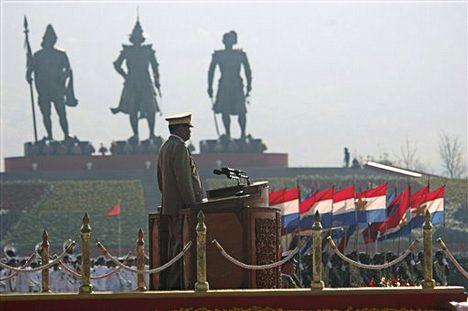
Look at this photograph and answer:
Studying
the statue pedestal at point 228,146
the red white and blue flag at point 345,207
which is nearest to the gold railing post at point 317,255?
the red white and blue flag at point 345,207

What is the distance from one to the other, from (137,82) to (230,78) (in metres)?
2.62

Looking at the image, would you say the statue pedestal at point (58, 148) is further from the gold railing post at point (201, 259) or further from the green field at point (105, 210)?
the gold railing post at point (201, 259)

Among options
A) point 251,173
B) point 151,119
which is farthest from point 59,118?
point 251,173

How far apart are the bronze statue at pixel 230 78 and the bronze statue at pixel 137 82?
5.72ft

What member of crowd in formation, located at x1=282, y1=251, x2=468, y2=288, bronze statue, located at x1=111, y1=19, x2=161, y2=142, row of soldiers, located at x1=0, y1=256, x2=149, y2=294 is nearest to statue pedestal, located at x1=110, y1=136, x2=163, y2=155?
bronze statue, located at x1=111, y1=19, x2=161, y2=142

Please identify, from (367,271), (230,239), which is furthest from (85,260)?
(367,271)

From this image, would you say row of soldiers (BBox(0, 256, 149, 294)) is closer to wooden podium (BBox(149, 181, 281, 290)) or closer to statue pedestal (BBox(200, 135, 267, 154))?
wooden podium (BBox(149, 181, 281, 290))

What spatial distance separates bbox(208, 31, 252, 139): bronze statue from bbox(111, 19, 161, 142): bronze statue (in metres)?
1.74

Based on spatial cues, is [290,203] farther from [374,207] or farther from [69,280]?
[69,280]

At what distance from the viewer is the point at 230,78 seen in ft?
127

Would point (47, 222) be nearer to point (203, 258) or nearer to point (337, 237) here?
point (337, 237)

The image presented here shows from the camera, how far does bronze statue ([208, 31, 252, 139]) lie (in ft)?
127

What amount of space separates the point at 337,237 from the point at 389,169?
1417 centimetres

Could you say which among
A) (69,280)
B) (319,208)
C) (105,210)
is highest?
(319,208)
